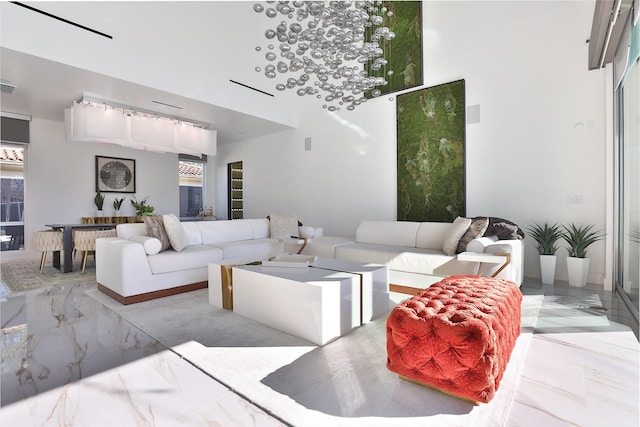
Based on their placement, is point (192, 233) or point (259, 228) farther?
point (259, 228)

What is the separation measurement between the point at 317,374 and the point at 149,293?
240 cm

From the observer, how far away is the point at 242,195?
896 centimetres

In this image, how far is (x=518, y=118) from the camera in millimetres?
4527

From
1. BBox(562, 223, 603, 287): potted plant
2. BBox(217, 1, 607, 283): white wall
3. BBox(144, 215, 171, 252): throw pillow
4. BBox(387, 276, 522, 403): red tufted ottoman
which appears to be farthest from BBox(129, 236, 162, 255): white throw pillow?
BBox(562, 223, 603, 287): potted plant

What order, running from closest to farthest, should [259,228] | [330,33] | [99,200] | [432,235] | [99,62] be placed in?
[330,33], [432,235], [99,62], [259,228], [99,200]

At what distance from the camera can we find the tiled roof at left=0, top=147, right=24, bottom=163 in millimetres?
6470

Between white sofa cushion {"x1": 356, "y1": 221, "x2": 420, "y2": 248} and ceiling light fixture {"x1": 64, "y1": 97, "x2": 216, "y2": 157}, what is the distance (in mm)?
3805

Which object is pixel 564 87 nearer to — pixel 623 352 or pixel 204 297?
pixel 623 352

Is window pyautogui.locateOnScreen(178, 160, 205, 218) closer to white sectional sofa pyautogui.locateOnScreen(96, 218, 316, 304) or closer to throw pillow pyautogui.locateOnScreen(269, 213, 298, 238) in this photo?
throw pillow pyautogui.locateOnScreen(269, 213, 298, 238)

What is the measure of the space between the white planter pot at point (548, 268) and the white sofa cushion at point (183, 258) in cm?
406

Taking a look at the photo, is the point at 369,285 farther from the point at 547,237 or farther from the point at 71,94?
the point at 71,94

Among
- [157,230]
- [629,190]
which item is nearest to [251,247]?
[157,230]

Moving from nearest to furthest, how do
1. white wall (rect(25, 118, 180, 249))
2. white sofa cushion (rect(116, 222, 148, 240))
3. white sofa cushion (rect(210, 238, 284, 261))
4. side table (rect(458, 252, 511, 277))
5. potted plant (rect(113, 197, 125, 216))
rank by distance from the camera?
side table (rect(458, 252, 511, 277))
white sofa cushion (rect(116, 222, 148, 240))
white sofa cushion (rect(210, 238, 284, 261))
white wall (rect(25, 118, 180, 249))
potted plant (rect(113, 197, 125, 216))

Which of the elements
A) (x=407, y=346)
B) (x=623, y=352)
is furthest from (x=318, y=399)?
(x=623, y=352)
